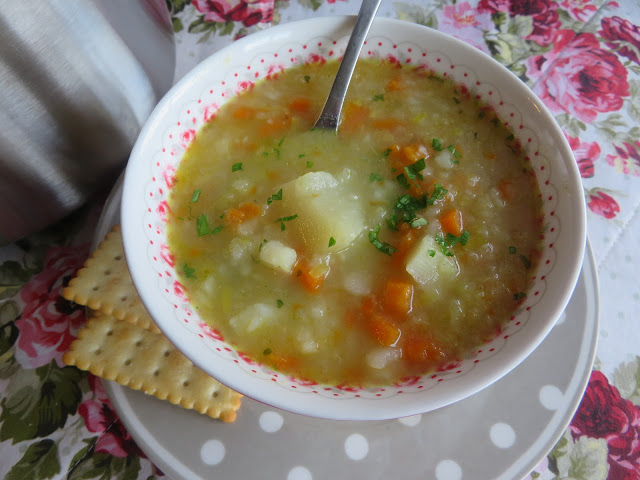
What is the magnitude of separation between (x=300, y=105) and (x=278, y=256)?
30.4 inches

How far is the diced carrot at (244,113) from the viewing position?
2.22 metres

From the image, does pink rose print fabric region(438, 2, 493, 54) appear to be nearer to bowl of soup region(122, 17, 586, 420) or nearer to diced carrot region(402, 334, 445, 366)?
bowl of soup region(122, 17, 586, 420)

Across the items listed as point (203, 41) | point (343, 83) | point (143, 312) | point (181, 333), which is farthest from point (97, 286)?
point (203, 41)

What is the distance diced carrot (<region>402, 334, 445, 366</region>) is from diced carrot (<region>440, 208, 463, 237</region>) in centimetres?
41

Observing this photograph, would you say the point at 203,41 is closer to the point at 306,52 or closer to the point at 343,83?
the point at 306,52

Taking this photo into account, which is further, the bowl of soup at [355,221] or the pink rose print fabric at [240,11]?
the pink rose print fabric at [240,11]

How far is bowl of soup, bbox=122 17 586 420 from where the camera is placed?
1.68 m

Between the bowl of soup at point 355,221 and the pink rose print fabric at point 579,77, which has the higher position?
the bowl of soup at point 355,221

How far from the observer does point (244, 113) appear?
2225mm

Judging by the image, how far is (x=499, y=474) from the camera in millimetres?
1763

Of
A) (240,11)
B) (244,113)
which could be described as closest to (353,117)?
(244,113)

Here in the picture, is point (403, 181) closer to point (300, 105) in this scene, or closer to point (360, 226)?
point (360, 226)

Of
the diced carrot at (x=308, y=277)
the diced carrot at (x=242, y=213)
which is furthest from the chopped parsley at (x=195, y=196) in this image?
the diced carrot at (x=308, y=277)

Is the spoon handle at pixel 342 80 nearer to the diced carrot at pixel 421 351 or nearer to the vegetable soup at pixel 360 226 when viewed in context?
the vegetable soup at pixel 360 226
